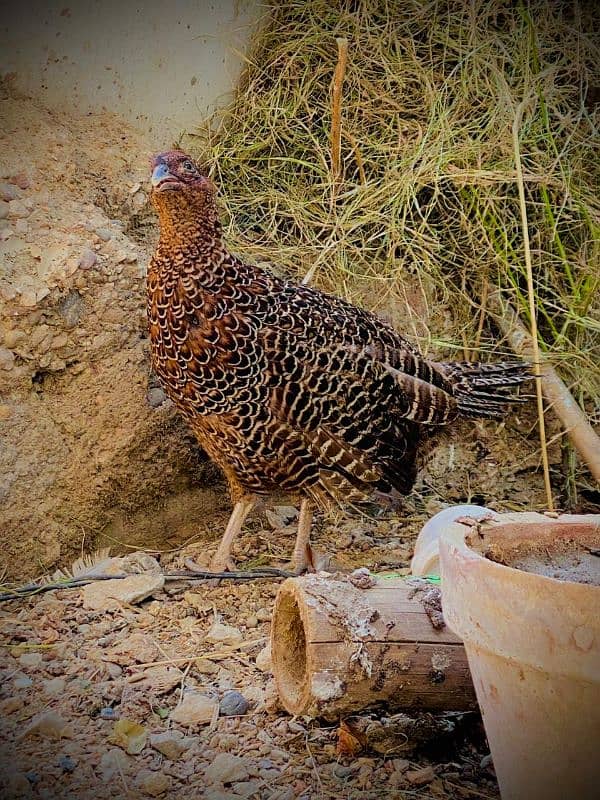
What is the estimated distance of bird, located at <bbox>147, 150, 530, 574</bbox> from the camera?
295 centimetres

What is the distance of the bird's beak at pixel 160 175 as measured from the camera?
9.43 ft

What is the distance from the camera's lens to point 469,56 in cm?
392

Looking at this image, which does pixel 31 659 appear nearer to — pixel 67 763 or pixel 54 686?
pixel 54 686

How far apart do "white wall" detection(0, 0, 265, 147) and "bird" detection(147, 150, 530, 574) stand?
101 cm

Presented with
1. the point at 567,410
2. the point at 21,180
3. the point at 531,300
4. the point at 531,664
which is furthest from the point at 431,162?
the point at 531,664

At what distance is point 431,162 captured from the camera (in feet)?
12.6

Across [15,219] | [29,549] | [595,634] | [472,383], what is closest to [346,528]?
[472,383]

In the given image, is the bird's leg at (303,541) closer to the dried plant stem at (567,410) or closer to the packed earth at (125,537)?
the packed earth at (125,537)

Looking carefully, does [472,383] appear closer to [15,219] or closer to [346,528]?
[346,528]

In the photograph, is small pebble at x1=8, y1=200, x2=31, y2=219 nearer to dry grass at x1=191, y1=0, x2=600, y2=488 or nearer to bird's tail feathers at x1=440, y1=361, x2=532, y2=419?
dry grass at x1=191, y1=0, x2=600, y2=488

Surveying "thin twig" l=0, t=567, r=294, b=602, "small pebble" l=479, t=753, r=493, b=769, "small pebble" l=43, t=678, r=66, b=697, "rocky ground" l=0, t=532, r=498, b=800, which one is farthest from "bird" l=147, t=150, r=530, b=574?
"small pebble" l=479, t=753, r=493, b=769

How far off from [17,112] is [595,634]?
3.16 meters

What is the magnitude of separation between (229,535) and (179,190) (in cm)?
128

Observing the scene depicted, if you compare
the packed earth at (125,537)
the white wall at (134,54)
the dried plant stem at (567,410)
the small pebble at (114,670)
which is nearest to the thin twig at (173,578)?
the packed earth at (125,537)
